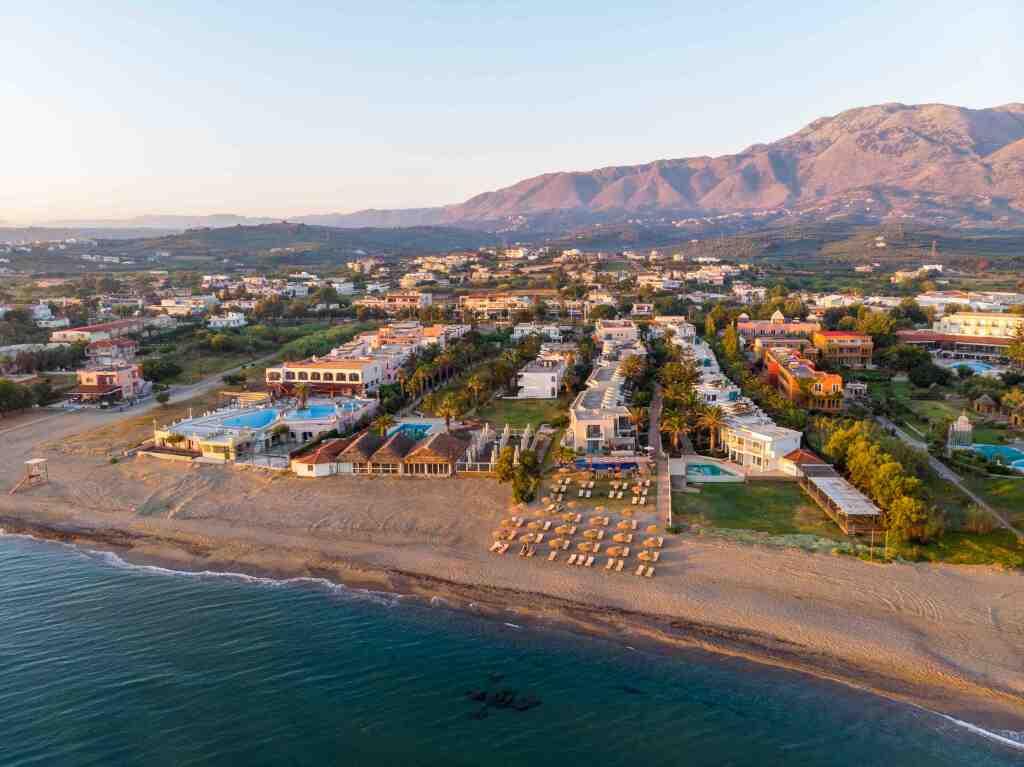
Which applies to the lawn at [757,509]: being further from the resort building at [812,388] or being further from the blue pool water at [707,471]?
the resort building at [812,388]

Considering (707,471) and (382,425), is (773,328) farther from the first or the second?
(382,425)

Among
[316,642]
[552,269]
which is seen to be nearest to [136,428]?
[316,642]

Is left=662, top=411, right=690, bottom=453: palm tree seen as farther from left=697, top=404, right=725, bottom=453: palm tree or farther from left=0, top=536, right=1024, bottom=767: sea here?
left=0, top=536, right=1024, bottom=767: sea

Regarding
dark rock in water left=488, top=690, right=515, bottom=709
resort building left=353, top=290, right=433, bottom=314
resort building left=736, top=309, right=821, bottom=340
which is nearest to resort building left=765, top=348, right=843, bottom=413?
resort building left=736, top=309, right=821, bottom=340

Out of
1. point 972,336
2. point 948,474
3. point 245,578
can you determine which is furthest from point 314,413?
point 972,336

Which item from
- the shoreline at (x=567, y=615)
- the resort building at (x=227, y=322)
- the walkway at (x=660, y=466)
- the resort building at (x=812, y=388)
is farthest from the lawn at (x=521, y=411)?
the resort building at (x=227, y=322)

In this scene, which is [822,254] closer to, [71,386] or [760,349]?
[760,349]
